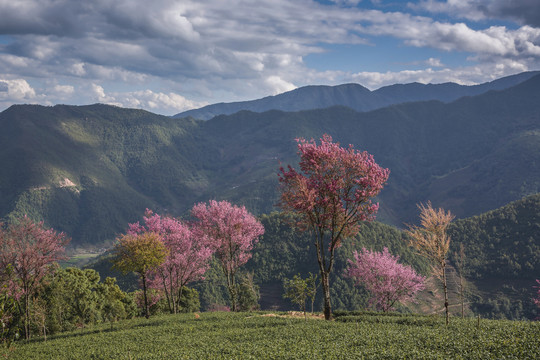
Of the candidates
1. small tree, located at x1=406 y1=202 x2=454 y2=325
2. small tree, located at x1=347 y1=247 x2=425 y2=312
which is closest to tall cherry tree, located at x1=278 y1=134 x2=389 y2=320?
small tree, located at x1=406 y1=202 x2=454 y2=325

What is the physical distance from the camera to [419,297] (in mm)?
190500

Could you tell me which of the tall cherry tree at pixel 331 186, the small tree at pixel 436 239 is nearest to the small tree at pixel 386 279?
the tall cherry tree at pixel 331 186

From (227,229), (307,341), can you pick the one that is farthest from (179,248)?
(307,341)

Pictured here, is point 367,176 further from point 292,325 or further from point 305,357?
point 305,357

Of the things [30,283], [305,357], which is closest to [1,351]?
[30,283]

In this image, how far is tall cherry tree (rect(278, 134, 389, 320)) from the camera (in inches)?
1307

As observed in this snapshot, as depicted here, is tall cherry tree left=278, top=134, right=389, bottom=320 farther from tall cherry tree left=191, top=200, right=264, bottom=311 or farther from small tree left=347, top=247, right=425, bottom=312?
small tree left=347, top=247, right=425, bottom=312

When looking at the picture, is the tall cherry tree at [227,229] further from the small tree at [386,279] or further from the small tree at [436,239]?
the small tree at [436,239]

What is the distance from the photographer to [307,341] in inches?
893

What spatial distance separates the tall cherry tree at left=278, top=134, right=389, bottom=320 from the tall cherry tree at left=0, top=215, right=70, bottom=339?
3055 cm

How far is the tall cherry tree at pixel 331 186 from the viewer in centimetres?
3319

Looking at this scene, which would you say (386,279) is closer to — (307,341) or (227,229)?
(227,229)

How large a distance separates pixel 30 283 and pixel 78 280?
24657mm

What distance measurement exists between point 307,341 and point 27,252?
1433 inches
